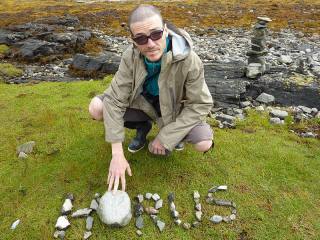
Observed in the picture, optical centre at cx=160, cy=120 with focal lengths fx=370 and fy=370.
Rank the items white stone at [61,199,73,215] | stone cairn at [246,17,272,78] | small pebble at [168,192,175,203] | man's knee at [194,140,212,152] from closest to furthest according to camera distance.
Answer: white stone at [61,199,73,215] < man's knee at [194,140,212,152] < small pebble at [168,192,175,203] < stone cairn at [246,17,272,78]

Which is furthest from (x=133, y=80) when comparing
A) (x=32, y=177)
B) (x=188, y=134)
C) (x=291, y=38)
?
(x=291, y=38)

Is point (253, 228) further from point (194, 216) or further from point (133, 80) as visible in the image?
point (133, 80)

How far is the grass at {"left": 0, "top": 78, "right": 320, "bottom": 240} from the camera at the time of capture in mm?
6754

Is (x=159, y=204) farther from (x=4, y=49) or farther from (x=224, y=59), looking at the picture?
(x=4, y=49)

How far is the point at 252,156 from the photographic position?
28.3ft

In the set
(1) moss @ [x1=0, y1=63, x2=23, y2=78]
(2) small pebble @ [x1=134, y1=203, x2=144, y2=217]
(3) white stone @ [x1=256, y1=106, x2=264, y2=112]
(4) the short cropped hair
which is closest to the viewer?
(4) the short cropped hair

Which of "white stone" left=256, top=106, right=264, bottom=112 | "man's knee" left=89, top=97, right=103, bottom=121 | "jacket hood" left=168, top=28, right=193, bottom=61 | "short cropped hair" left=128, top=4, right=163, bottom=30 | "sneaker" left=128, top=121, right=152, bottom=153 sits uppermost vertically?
"short cropped hair" left=128, top=4, right=163, bottom=30

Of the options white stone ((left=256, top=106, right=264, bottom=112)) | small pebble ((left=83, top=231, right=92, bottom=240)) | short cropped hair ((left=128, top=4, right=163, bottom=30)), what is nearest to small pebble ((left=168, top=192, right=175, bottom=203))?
small pebble ((left=83, top=231, right=92, bottom=240))

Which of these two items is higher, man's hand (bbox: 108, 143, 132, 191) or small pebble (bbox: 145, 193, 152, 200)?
man's hand (bbox: 108, 143, 132, 191)

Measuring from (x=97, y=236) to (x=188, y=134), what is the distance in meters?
2.52

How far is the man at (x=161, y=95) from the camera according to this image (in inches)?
251

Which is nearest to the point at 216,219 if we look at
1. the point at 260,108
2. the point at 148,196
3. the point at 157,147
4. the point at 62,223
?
the point at 148,196

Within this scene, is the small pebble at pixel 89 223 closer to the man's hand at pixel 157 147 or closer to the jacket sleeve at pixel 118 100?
the jacket sleeve at pixel 118 100

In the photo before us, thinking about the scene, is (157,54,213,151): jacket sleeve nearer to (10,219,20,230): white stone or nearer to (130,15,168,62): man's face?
(130,15,168,62): man's face
